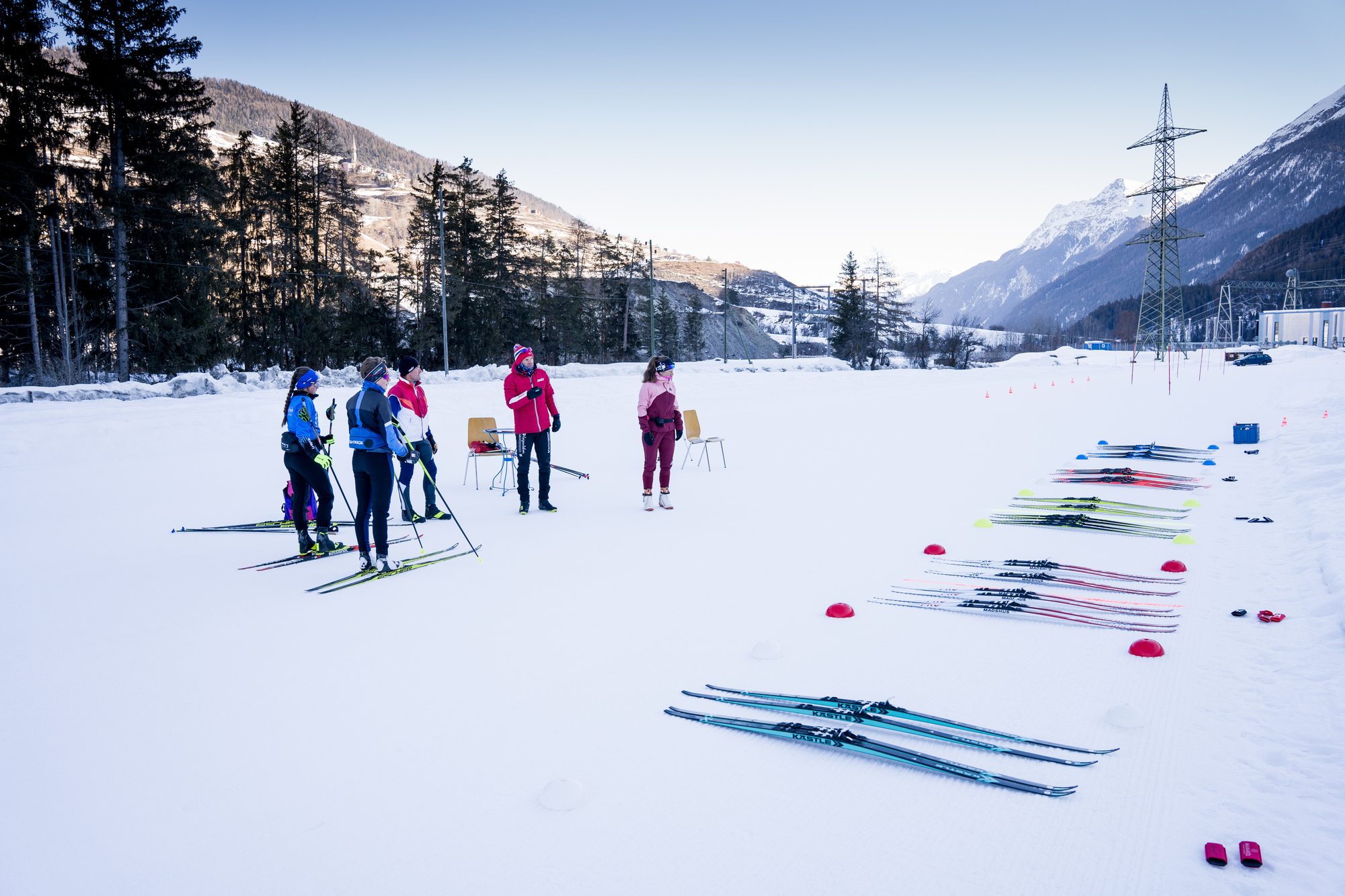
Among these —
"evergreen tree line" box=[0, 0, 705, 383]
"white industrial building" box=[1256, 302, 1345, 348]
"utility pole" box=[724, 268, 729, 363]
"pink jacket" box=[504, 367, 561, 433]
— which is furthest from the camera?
"white industrial building" box=[1256, 302, 1345, 348]

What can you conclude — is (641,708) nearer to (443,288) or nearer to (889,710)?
(889,710)

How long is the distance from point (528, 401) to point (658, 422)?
143 cm

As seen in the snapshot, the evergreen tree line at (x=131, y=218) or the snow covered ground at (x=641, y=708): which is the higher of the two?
the evergreen tree line at (x=131, y=218)

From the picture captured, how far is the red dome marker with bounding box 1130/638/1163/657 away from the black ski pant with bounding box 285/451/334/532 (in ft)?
19.4

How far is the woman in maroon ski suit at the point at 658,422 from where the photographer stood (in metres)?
7.68

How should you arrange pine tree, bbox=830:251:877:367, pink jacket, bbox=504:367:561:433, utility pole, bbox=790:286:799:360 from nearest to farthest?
pink jacket, bbox=504:367:561:433 < utility pole, bbox=790:286:799:360 < pine tree, bbox=830:251:877:367

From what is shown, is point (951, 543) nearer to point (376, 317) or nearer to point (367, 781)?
point (367, 781)

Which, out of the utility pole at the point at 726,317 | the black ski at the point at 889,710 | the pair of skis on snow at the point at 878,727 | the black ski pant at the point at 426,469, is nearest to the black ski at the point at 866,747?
the pair of skis on snow at the point at 878,727

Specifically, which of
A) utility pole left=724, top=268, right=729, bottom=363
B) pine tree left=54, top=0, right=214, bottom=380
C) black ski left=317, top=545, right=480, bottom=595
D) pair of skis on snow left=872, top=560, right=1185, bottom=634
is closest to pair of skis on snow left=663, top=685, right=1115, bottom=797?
pair of skis on snow left=872, top=560, right=1185, bottom=634

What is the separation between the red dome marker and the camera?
3648 mm

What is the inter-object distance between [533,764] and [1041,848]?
1848mm

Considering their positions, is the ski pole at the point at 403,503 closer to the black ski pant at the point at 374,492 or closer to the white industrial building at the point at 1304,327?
the black ski pant at the point at 374,492

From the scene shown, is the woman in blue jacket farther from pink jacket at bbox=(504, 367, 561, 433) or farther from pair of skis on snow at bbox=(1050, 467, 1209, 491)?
pair of skis on snow at bbox=(1050, 467, 1209, 491)

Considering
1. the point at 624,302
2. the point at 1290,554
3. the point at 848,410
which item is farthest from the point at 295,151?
the point at 1290,554
